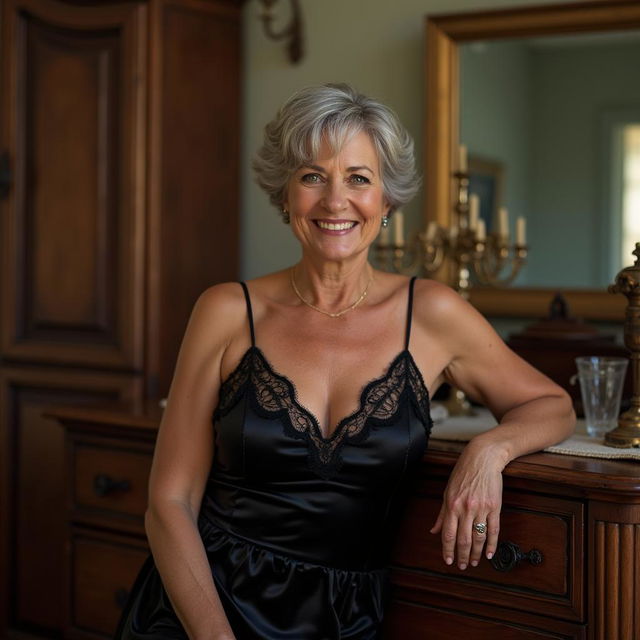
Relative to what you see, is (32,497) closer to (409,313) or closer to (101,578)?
(101,578)

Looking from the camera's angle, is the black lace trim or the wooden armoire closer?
the black lace trim

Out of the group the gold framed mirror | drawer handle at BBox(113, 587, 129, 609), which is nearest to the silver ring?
the gold framed mirror

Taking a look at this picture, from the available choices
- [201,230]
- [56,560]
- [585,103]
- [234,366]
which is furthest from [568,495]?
[56,560]

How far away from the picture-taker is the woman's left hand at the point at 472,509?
6.03 ft

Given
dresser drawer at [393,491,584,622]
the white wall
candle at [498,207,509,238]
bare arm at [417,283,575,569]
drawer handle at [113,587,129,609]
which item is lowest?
drawer handle at [113,587,129,609]

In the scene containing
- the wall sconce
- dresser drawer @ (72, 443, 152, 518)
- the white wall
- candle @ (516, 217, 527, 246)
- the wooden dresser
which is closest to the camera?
the wooden dresser

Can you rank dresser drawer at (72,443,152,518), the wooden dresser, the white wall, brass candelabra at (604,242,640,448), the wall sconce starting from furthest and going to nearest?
the wall sconce → the white wall → dresser drawer at (72,443,152,518) → brass candelabra at (604,242,640,448) → the wooden dresser

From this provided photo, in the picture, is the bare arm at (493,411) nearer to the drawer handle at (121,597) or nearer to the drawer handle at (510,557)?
the drawer handle at (510,557)

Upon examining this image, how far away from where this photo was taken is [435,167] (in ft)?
9.20

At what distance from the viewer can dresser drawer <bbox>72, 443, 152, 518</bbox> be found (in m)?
2.49

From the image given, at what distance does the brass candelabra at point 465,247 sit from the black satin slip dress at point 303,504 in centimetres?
52

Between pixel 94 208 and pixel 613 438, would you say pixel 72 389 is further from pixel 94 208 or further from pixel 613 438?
pixel 613 438

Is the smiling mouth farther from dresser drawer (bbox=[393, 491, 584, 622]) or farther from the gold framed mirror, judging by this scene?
the gold framed mirror

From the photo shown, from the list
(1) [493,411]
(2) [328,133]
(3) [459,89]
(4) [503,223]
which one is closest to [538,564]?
(1) [493,411]
